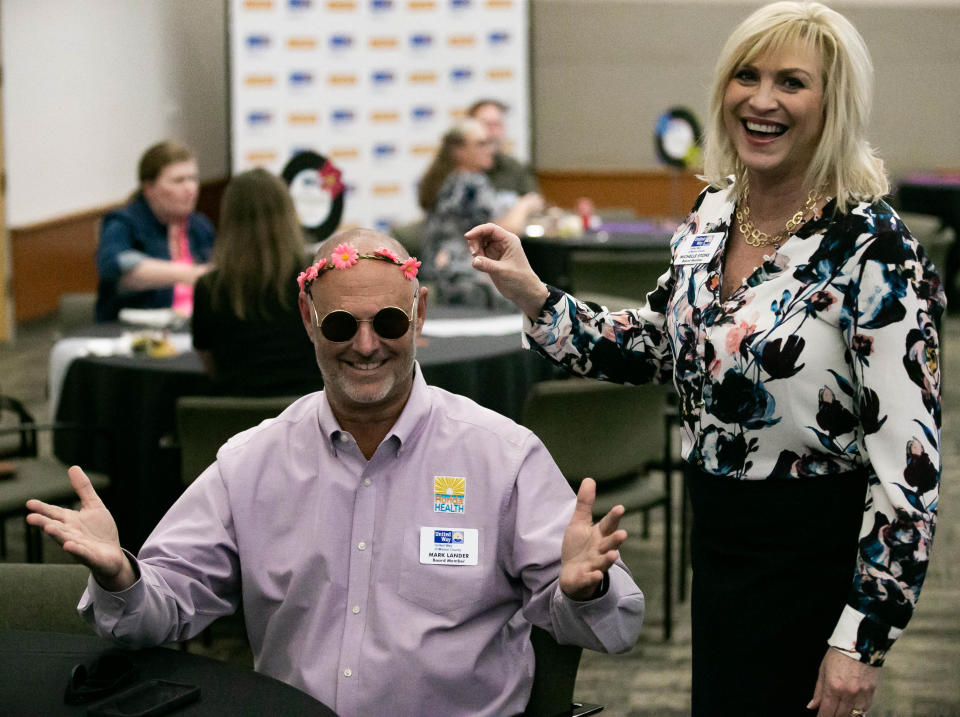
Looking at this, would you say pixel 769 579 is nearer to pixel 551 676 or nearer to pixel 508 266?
pixel 551 676

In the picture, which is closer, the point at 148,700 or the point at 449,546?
the point at 148,700

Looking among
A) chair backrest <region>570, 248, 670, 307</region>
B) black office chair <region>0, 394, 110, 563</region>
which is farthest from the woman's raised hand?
chair backrest <region>570, 248, 670, 307</region>

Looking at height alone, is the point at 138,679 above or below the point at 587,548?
below

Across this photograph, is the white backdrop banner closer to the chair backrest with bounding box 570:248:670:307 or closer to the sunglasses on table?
the chair backrest with bounding box 570:248:670:307

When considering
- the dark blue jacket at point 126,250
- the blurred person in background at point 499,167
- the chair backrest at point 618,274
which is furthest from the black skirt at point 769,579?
the blurred person in background at point 499,167

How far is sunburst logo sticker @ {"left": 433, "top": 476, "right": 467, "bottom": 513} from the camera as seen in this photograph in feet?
6.46

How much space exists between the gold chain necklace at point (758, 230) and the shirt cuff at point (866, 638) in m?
0.54

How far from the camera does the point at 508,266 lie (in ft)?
6.56

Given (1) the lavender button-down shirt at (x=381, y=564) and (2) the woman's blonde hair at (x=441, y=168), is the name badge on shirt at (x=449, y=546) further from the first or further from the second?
(2) the woman's blonde hair at (x=441, y=168)

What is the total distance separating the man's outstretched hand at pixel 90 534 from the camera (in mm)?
1656

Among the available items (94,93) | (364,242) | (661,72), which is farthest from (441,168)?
(661,72)

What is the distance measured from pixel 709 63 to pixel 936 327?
32.7 feet

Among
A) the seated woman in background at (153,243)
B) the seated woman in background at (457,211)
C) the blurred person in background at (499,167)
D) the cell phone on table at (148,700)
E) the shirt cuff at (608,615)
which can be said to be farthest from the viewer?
the blurred person in background at (499,167)

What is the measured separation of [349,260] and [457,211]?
440cm
